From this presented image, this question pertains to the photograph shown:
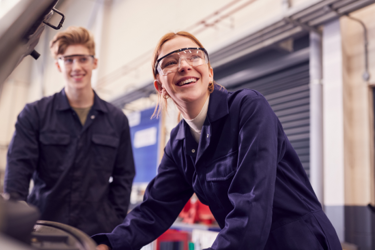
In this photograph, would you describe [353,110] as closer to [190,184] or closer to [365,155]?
[365,155]

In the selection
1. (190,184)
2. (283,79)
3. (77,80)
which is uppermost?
(283,79)

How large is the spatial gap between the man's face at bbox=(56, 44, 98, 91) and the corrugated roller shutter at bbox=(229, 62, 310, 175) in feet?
7.62

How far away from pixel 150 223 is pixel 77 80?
1075mm

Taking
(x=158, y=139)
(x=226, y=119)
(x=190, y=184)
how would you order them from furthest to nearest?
(x=158, y=139) < (x=190, y=184) < (x=226, y=119)

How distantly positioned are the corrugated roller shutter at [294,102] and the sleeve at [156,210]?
7.97 feet

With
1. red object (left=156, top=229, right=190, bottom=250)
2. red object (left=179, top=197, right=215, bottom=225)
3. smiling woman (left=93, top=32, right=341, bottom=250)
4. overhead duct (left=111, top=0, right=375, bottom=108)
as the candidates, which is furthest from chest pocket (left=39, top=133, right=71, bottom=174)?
overhead duct (left=111, top=0, right=375, bottom=108)

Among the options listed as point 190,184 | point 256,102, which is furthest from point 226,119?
point 190,184

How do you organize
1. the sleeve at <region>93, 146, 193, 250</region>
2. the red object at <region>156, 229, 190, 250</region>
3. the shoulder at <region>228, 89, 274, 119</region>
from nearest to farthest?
the shoulder at <region>228, 89, 274, 119</region> < the sleeve at <region>93, 146, 193, 250</region> < the red object at <region>156, 229, 190, 250</region>

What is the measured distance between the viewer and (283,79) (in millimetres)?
3887

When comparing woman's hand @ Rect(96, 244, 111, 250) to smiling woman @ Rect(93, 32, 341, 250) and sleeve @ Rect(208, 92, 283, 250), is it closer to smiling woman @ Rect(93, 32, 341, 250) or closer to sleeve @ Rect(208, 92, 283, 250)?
smiling woman @ Rect(93, 32, 341, 250)

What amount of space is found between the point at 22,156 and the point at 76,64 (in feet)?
1.87

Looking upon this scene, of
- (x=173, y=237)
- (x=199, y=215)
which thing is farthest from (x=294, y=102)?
(x=173, y=237)

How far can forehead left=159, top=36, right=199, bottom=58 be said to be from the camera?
1324mm

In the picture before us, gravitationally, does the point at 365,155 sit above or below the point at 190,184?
above
